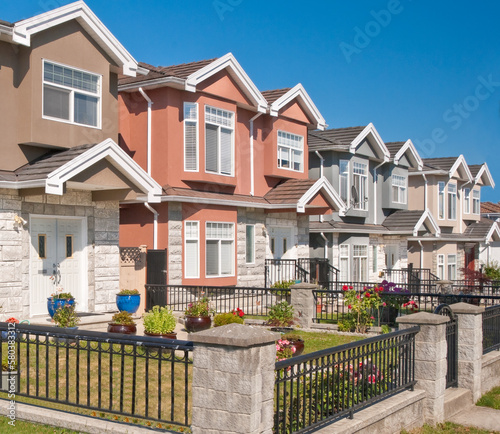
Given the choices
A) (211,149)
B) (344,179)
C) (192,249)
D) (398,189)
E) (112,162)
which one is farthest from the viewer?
(398,189)

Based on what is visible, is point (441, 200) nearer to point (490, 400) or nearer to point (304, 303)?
point (304, 303)

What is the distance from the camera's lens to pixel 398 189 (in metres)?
33.8

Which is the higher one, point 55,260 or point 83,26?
point 83,26

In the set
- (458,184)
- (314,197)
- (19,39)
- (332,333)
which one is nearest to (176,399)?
(332,333)

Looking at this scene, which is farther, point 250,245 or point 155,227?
point 250,245

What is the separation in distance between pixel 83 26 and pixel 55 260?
6.03 m

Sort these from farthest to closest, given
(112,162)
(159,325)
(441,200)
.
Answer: (441,200) → (112,162) → (159,325)

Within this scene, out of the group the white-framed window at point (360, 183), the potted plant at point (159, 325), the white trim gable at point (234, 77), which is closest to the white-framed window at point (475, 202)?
the white-framed window at point (360, 183)

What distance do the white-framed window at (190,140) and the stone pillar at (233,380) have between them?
14140 mm

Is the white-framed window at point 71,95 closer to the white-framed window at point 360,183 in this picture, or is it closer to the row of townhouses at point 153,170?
the row of townhouses at point 153,170

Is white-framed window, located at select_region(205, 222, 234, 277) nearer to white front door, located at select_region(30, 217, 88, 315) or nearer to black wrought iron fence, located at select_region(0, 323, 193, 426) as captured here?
white front door, located at select_region(30, 217, 88, 315)

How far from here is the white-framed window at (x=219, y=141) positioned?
20844 millimetres

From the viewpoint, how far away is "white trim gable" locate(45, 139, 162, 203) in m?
14.6

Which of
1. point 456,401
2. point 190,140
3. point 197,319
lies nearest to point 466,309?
point 456,401
